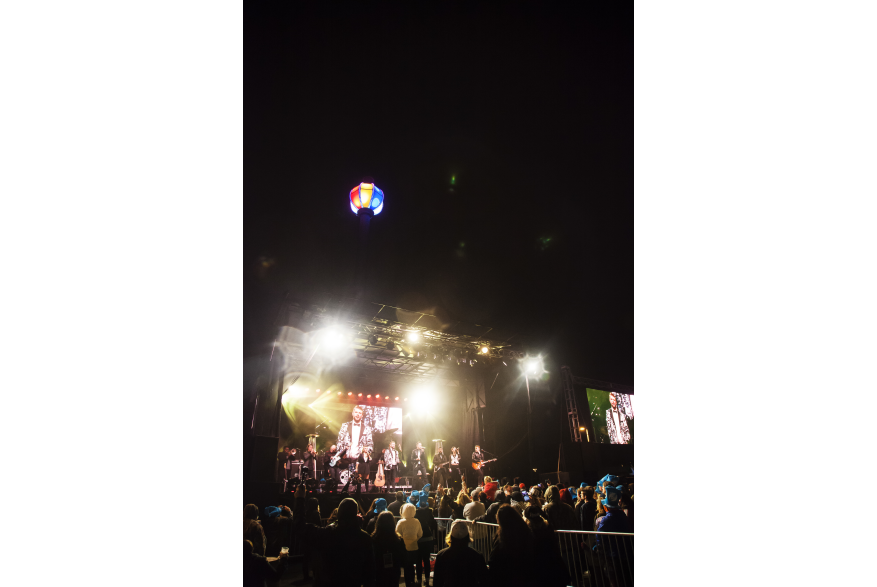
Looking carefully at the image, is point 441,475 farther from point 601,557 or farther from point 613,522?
point 613,522

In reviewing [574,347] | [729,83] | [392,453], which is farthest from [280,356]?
[729,83]

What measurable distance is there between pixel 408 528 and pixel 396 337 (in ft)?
24.5

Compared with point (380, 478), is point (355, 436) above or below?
above

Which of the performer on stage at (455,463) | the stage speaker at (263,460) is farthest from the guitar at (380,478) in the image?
the stage speaker at (263,460)

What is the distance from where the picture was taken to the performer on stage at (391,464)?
45.8ft

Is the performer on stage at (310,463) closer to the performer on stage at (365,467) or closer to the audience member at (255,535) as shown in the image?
the performer on stage at (365,467)

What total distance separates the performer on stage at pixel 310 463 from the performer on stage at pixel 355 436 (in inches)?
65.4

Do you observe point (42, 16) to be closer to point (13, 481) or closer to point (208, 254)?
point (208, 254)

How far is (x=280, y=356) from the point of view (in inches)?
392

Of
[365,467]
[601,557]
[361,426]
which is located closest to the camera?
[601,557]

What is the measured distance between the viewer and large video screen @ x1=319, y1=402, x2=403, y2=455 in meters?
14.5

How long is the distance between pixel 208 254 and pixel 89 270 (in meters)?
0.30

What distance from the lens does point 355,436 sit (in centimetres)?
1479

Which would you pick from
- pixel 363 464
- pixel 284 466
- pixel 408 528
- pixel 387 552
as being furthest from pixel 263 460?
pixel 387 552
